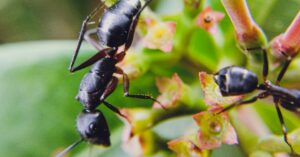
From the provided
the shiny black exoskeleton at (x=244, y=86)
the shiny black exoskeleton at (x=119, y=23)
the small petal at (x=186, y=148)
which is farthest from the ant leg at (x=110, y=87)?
the shiny black exoskeleton at (x=244, y=86)

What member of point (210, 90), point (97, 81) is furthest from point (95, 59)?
point (210, 90)

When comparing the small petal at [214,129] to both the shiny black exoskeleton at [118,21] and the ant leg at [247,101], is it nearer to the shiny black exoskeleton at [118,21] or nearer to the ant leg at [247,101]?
the ant leg at [247,101]

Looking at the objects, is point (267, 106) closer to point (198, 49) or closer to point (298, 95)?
point (198, 49)

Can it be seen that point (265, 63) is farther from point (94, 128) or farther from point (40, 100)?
point (40, 100)

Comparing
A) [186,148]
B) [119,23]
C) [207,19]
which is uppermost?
[119,23]

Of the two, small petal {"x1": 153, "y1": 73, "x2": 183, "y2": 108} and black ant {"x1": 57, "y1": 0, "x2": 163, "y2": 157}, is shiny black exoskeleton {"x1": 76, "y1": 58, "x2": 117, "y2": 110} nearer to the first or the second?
black ant {"x1": 57, "y1": 0, "x2": 163, "y2": 157}
